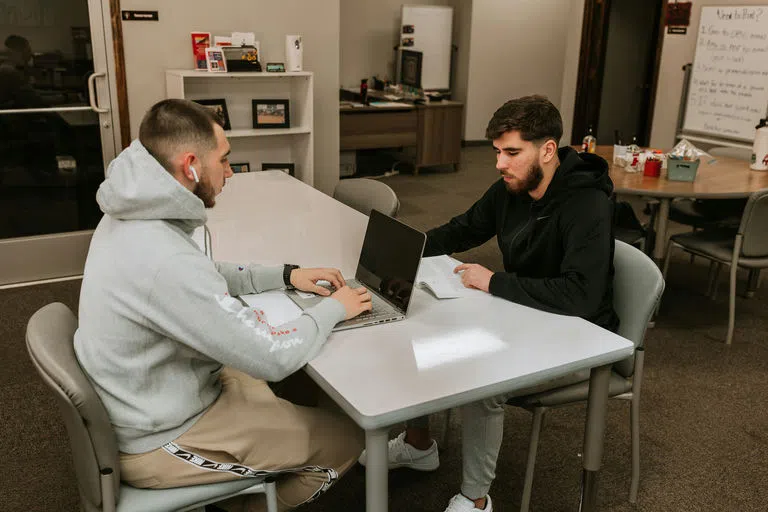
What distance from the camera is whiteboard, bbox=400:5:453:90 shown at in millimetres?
7824

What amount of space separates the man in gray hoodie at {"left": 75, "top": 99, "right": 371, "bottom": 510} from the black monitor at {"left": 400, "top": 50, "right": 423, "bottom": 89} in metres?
5.82

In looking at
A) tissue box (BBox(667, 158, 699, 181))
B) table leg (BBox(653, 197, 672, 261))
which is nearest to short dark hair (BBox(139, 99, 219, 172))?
table leg (BBox(653, 197, 672, 261))

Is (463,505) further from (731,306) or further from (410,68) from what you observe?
(410,68)

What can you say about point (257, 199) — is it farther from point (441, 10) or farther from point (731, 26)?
point (441, 10)

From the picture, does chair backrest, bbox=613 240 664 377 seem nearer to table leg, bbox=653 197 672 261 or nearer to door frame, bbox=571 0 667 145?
table leg, bbox=653 197 672 261

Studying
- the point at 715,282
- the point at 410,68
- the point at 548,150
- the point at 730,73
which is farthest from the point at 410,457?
the point at 410,68

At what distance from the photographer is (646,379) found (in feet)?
10.2

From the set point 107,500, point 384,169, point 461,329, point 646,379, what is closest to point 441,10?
point 384,169

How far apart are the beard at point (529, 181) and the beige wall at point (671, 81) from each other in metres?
4.51

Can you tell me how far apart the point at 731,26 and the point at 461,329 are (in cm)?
487

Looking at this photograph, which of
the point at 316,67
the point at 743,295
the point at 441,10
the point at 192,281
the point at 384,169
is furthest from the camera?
the point at 441,10

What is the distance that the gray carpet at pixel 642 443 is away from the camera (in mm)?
2289

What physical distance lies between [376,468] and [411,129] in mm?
5764

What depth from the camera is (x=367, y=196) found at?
3.07m
